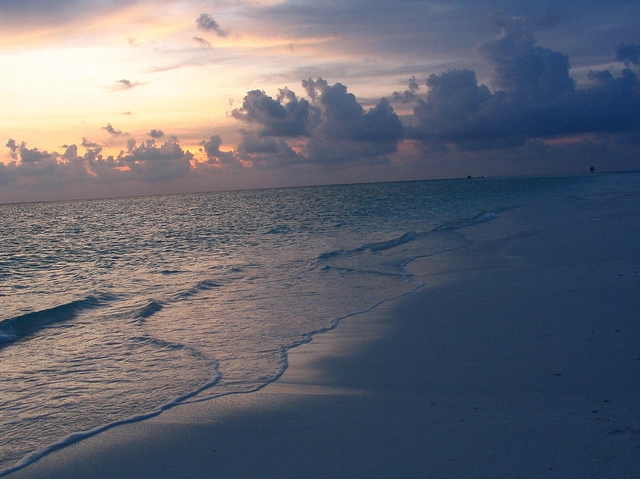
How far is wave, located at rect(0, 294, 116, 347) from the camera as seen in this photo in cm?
968

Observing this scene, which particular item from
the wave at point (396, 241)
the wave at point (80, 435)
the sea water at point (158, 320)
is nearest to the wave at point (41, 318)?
the sea water at point (158, 320)

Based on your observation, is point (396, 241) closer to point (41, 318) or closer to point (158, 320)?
point (158, 320)

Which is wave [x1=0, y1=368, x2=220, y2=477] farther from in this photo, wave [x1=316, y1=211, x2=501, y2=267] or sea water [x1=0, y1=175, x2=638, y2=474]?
wave [x1=316, y1=211, x2=501, y2=267]

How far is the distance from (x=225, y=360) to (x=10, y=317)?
6405 millimetres

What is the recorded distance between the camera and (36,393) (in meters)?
6.52

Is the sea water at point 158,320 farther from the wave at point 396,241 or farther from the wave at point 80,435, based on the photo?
the wave at point 396,241

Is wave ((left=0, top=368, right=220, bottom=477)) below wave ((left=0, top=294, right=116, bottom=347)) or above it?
below

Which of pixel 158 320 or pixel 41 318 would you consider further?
pixel 41 318

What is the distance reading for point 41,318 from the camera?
1075cm

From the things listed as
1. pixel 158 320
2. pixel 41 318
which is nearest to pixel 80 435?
pixel 158 320

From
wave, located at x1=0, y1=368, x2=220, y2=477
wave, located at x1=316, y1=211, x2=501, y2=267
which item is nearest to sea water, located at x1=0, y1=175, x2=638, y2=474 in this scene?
wave, located at x1=0, y1=368, x2=220, y2=477

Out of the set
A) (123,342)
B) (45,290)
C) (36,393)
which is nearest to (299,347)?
(123,342)

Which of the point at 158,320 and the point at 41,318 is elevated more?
the point at 41,318

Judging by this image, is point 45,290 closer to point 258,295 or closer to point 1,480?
point 258,295
